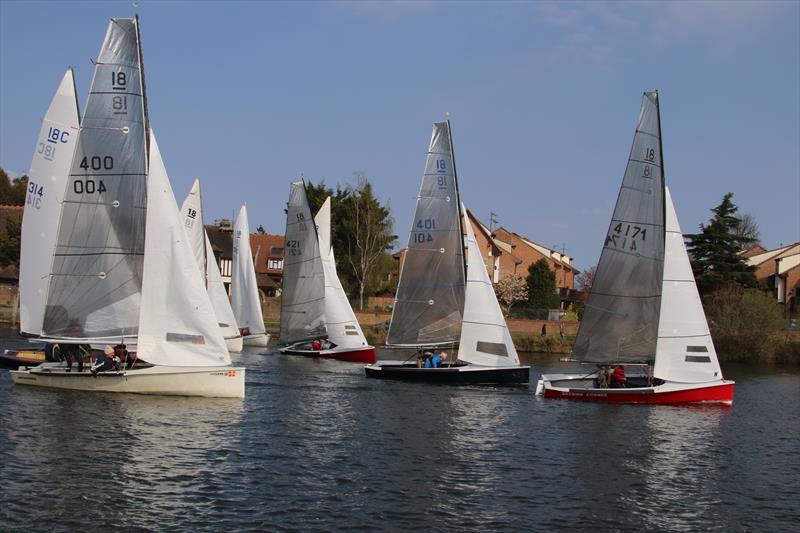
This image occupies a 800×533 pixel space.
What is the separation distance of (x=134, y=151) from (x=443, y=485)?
15848 mm

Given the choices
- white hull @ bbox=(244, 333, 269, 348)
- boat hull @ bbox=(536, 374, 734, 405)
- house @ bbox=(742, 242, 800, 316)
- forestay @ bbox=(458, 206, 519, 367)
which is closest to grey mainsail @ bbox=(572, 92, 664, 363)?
boat hull @ bbox=(536, 374, 734, 405)

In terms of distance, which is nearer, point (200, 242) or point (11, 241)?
point (200, 242)

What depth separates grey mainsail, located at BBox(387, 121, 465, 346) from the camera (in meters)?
39.1

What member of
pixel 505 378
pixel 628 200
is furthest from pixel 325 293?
pixel 628 200

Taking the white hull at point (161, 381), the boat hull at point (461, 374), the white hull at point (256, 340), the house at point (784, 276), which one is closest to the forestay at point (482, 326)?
the boat hull at point (461, 374)

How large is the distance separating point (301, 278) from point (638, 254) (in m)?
22.6

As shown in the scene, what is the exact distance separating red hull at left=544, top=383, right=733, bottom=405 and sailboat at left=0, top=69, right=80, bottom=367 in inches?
766

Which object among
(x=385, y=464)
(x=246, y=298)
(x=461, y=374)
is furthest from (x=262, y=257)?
(x=385, y=464)

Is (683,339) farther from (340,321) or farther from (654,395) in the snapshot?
(340,321)

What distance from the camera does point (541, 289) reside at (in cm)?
8250

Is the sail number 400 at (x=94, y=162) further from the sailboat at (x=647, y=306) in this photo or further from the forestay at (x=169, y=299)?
the sailboat at (x=647, y=306)

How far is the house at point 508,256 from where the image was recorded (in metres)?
95.5

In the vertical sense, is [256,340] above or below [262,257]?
below

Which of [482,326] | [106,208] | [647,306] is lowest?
[482,326]
